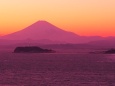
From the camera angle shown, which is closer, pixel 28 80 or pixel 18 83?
pixel 18 83

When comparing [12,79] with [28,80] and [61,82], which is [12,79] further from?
[61,82]

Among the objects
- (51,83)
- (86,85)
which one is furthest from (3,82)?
(86,85)

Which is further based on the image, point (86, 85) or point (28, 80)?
point (28, 80)

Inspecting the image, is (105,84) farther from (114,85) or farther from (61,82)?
(61,82)

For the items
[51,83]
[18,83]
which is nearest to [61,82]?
[51,83]

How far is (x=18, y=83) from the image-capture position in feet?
168

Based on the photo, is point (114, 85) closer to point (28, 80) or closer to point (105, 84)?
point (105, 84)

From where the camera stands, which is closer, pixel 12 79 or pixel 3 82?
pixel 3 82

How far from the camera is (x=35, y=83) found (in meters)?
51.6

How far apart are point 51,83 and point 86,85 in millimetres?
4389

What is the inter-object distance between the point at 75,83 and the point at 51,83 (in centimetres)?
288

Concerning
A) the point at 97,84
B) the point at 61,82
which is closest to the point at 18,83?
the point at 61,82

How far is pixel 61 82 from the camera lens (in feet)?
172

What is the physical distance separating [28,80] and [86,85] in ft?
28.8
